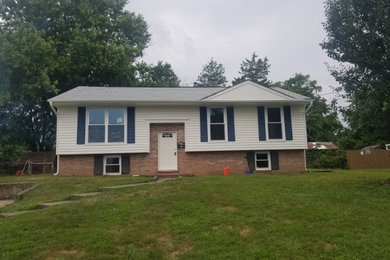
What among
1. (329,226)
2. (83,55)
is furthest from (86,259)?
(83,55)

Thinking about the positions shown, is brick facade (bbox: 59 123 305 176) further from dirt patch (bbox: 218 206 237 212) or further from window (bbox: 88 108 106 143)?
dirt patch (bbox: 218 206 237 212)

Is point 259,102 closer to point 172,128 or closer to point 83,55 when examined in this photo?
point 172,128

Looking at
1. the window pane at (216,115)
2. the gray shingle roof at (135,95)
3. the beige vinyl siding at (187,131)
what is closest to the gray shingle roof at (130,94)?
the gray shingle roof at (135,95)

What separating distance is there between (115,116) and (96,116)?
860 millimetres

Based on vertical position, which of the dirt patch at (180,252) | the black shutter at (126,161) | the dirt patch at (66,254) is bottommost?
the dirt patch at (180,252)

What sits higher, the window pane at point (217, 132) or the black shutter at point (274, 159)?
the window pane at point (217, 132)

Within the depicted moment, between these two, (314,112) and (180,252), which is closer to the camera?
(180,252)

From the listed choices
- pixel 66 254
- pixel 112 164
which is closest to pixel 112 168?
pixel 112 164

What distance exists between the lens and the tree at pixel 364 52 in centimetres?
796

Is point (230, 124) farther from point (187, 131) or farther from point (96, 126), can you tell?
point (96, 126)

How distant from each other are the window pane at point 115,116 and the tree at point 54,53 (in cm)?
657

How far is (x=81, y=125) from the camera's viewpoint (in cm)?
1257

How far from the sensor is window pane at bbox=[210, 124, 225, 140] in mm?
13297

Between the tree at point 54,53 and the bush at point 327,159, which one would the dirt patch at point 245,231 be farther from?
the bush at point 327,159
